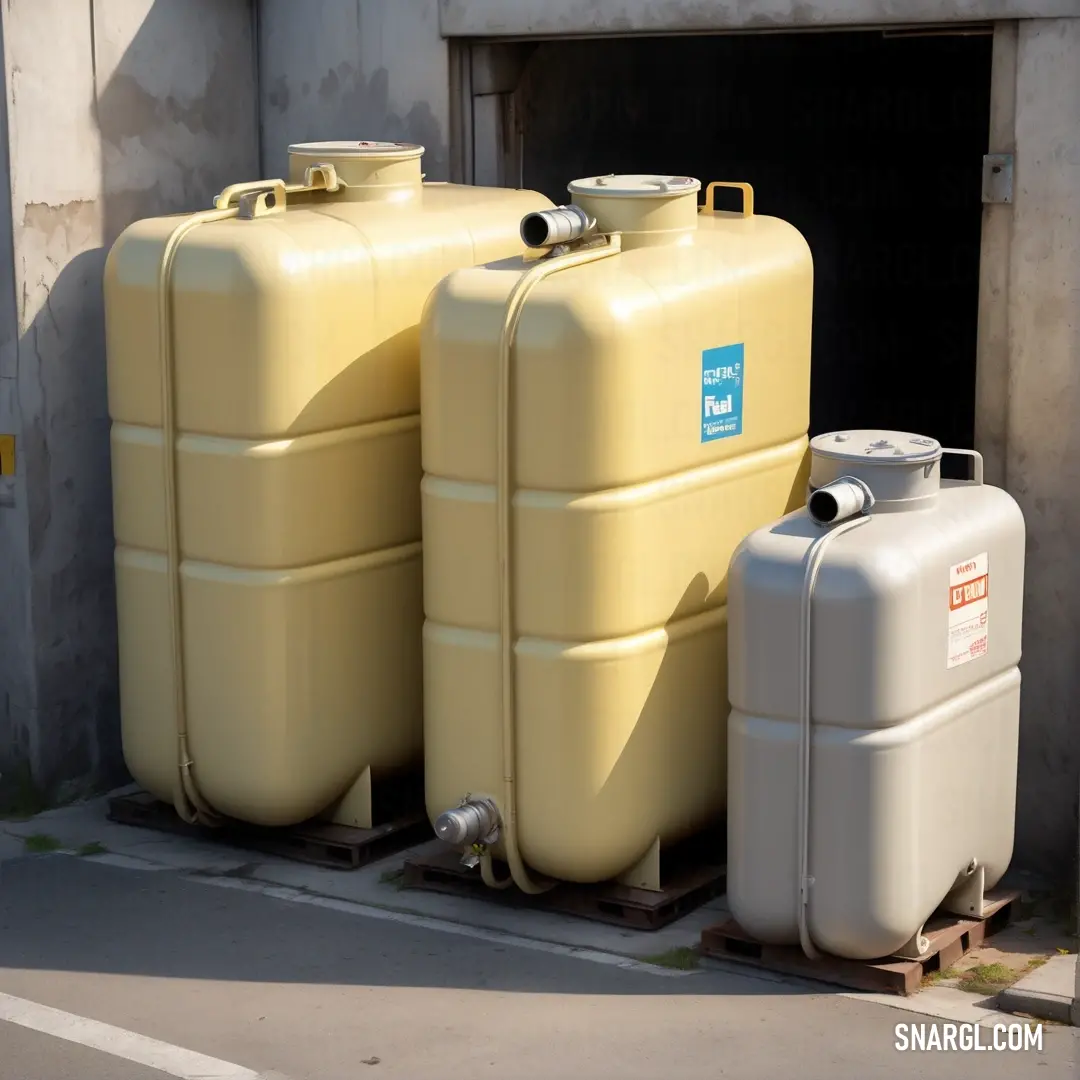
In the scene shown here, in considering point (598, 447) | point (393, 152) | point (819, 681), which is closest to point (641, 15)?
point (393, 152)

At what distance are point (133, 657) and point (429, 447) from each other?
1.47 metres

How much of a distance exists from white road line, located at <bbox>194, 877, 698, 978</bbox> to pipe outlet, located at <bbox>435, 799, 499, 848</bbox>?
0.28 m

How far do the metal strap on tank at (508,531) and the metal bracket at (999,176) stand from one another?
1.28 meters

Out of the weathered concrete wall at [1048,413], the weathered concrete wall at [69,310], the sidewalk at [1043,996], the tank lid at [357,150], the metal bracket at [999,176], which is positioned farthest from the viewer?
the weathered concrete wall at [69,310]

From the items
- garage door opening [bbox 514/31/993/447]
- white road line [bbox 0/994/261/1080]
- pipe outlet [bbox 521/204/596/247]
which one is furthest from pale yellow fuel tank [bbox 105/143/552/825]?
garage door opening [bbox 514/31/993/447]

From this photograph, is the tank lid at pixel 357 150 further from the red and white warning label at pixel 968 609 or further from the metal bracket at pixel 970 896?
the metal bracket at pixel 970 896

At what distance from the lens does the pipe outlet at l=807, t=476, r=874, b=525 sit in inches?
216

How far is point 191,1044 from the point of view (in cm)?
532

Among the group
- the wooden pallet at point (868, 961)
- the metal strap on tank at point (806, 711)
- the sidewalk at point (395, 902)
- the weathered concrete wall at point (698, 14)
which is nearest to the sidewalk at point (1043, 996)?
the sidewalk at point (395, 902)

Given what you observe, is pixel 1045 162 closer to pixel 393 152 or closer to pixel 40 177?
pixel 393 152

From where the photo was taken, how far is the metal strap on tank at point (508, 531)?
228 inches

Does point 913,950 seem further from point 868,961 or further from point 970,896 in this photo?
point 970,896

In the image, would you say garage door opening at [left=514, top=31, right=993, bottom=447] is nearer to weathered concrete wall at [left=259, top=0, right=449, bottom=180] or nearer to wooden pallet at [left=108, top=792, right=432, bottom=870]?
weathered concrete wall at [left=259, top=0, right=449, bottom=180]

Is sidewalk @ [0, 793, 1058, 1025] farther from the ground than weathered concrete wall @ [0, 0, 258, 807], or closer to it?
closer to it
